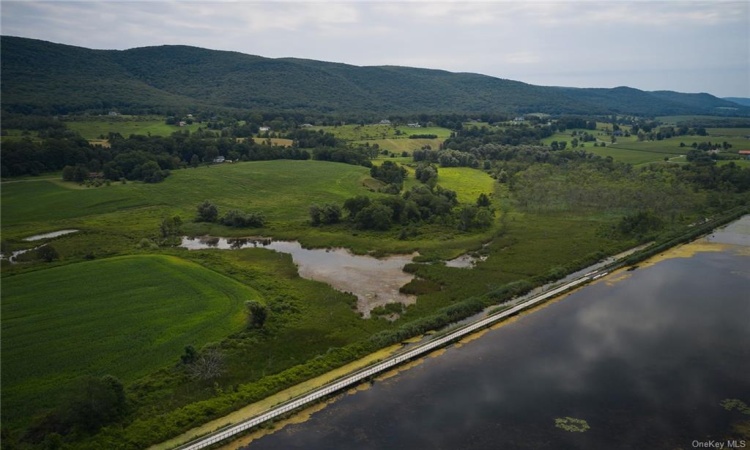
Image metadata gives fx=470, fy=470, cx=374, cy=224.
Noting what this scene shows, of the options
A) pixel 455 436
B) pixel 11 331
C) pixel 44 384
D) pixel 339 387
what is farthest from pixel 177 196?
pixel 455 436

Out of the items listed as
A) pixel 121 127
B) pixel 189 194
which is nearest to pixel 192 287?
pixel 189 194

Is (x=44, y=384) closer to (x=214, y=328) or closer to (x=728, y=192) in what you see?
(x=214, y=328)

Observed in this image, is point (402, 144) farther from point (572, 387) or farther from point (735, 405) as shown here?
point (735, 405)

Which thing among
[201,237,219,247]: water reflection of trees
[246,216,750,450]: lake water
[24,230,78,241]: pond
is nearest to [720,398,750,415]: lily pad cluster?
[246,216,750,450]: lake water

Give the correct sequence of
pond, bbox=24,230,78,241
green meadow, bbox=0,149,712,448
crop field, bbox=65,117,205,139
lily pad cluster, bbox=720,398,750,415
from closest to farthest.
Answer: lily pad cluster, bbox=720,398,750,415 → green meadow, bbox=0,149,712,448 → pond, bbox=24,230,78,241 → crop field, bbox=65,117,205,139

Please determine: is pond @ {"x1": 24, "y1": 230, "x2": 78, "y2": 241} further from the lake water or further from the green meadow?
the lake water

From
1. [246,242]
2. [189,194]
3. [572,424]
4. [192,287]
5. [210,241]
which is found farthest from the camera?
[189,194]
